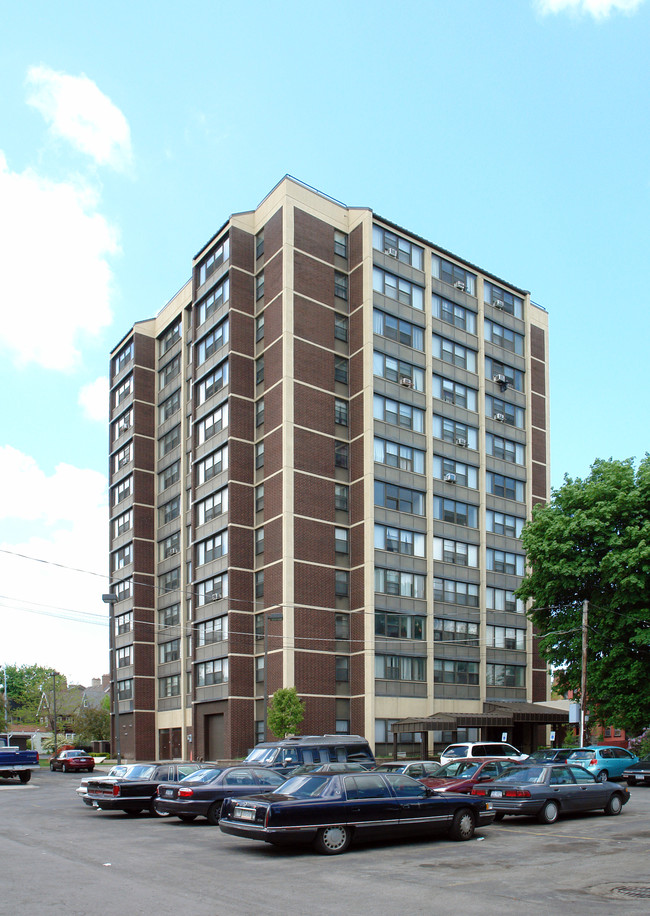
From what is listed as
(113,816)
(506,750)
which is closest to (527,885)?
(113,816)

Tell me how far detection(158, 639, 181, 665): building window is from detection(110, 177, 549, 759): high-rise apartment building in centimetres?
24

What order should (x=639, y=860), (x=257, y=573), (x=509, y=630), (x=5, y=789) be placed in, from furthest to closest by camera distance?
(x=509, y=630) < (x=257, y=573) < (x=5, y=789) < (x=639, y=860)

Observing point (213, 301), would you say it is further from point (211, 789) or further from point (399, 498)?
point (211, 789)

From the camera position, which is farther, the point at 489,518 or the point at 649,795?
the point at 489,518

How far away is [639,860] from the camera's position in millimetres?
15906

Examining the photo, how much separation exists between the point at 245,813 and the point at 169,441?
5149 cm

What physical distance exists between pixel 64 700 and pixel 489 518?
78.1m

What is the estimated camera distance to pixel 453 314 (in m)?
60.3

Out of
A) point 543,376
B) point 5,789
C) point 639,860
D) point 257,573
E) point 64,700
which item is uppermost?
point 543,376

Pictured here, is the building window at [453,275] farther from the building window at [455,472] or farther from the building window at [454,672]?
the building window at [454,672]

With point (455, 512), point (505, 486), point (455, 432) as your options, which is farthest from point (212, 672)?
point (505, 486)

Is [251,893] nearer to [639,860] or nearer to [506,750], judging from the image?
[639,860]

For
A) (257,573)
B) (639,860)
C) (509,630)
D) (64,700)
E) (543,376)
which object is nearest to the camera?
(639,860)

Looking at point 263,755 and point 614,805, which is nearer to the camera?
point 614,805
